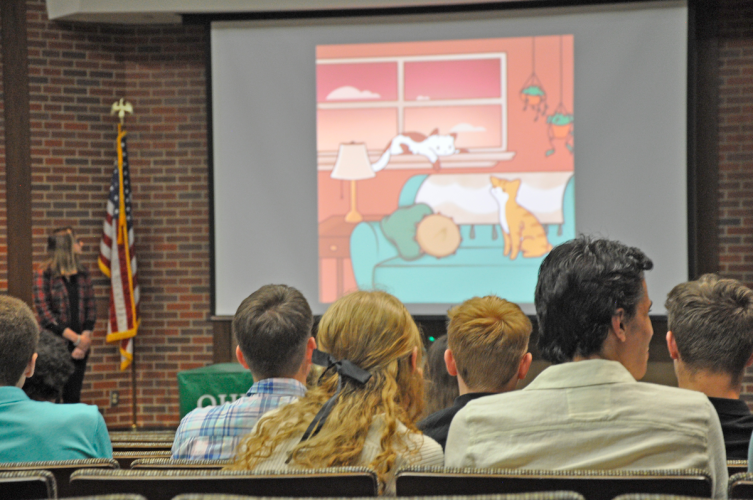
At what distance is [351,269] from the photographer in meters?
4.95

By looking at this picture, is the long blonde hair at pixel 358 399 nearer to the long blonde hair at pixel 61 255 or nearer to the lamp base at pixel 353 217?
the lamp base at pixel 353 217

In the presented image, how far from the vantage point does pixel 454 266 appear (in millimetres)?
4832

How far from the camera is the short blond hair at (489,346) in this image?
173 cm

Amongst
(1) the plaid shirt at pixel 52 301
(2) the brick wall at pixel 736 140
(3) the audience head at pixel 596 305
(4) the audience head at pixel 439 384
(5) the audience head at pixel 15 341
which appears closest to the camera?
(3) the audience head at pixel 596 305

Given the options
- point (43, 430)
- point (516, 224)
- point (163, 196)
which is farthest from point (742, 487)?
point (163, 196)

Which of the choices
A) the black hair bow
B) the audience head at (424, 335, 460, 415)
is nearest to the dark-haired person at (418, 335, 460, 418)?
the audience head at (424, 335, 460, 415)

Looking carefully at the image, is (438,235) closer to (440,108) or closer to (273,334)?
(440,108)

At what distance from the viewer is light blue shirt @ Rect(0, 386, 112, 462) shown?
66.4 inches

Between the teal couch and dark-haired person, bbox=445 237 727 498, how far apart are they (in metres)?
3.35

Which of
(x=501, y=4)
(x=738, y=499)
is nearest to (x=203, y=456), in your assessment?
(x=738, y=499)

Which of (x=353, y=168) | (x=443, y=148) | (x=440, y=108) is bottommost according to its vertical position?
(x=353, y=168)

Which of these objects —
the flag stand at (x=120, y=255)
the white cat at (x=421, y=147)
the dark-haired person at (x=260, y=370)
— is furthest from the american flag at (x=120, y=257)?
the dark-haired person at (x=260, y=370)

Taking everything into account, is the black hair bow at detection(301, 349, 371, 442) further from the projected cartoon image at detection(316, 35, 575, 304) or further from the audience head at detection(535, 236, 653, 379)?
the projected cartoon image at detection(316, 35, 575, 304)

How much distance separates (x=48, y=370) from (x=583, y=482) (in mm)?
1875
